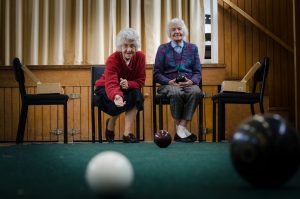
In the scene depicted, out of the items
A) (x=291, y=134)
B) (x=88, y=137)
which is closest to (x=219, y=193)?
(x=291, y=134)

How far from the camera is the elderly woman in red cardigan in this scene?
4.50 m

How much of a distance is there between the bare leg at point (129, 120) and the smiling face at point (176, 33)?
81cm

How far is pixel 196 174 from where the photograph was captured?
6.45 ft

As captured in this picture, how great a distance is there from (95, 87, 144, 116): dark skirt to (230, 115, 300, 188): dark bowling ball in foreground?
3069mm

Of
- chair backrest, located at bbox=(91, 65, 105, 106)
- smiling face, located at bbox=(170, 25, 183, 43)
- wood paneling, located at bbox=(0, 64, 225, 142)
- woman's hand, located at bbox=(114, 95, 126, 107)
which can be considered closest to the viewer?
woman's hand, located at bbox=(114, 95, 126, 107)

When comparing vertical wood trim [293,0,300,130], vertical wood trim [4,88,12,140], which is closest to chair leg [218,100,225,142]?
vertical wood trim [293,0,300,130]

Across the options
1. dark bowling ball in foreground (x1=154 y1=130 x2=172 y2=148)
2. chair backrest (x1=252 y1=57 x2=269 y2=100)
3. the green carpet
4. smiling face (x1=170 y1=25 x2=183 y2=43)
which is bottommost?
the green carpet

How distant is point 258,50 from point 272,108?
740mm

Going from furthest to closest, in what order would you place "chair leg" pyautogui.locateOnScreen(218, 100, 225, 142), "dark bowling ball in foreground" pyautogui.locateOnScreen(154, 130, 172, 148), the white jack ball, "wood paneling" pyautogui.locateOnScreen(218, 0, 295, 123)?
1. "wood paneling" pyautogui.locateOnScreen(218, 0, 295, 123)
2. "chair leg" pyautogui.locateOnScreen(218, 100, 225, 142)
3. "dark bowling ball in foreground" pyautogui.locateOnScreen(154, 130, 172, 148)
4. the white jack ball

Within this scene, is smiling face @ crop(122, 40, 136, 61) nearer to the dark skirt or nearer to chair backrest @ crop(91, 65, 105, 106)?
the dark skirt

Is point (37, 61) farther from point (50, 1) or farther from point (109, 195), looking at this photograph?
point (109, 195)

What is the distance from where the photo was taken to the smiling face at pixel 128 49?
4.56 meters

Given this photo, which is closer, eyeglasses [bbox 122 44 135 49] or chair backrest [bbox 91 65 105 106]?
eyeglasses [bbox 122 44 135 49]

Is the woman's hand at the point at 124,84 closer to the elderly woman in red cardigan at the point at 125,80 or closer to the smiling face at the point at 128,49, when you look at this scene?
the elderly woman in red cardigan at the point at 125,80
